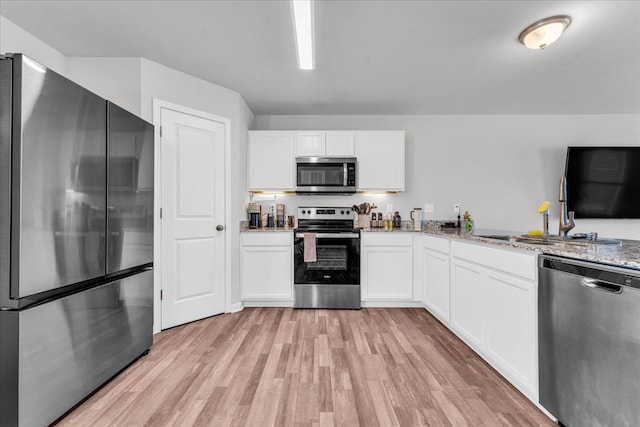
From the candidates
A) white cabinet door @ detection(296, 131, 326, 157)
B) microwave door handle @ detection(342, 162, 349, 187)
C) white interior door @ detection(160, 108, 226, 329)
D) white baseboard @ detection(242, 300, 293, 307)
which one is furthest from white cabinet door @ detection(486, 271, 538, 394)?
white interior door @ detection(160, 108, 226, 329)

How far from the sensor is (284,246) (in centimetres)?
346

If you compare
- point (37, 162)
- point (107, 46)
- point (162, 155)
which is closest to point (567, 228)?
point (37, 162)

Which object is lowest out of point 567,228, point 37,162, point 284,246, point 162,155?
point 284,246

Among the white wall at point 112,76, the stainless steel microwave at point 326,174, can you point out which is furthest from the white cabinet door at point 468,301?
the white wall at point 112,76

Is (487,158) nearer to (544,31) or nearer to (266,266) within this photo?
(544,31)

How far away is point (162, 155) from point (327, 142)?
6.17 feet

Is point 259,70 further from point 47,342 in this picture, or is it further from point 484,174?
point 484,174

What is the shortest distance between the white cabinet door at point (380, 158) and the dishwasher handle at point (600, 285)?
2.53 meters

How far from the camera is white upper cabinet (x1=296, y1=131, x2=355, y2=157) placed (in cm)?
376

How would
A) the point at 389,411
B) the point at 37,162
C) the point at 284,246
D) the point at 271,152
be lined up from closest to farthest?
the point at 37,162, the point at 389,411, the point at 284,246, the point at 271,152

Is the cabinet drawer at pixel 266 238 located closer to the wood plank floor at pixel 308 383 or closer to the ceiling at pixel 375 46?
the wood plank floor at pixel 308 383

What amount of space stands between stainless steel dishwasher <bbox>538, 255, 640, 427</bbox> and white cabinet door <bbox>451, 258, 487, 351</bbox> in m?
0.56

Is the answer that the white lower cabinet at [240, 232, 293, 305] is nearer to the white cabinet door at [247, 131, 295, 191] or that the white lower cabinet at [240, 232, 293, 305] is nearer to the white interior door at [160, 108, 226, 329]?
the white interior door at [160, 108, 226, 329]

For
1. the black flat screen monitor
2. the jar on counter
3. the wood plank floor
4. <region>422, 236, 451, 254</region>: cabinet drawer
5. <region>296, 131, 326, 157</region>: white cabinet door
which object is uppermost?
<region>296, 131, 326, 157</region>: white cabinet door
